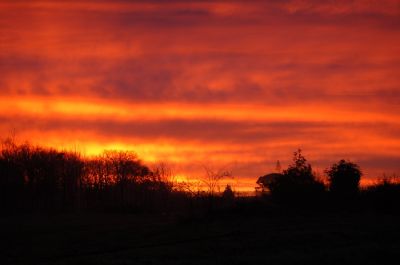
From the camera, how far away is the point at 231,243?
2383 cm

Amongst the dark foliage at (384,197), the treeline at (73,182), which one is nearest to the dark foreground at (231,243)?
the dark foliage at (384,197)

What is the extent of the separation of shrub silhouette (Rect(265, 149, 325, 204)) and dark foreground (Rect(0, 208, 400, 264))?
7273 mm

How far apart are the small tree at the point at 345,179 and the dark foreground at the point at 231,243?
8931mm

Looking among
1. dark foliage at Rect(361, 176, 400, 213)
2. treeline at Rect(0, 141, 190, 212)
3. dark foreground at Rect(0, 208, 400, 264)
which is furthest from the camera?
treeline at Rect(0, 141, 190, 212)

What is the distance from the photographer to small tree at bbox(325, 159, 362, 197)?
44.1m

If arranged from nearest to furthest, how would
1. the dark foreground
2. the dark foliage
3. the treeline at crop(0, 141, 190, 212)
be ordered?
the dark foreground → the dark foliage → the treeline at crop(0, 141, 190, 212)

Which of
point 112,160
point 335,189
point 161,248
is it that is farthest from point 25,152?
point 161,248

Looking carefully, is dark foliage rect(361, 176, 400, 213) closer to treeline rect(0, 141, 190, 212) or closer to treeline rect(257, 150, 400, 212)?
treeline rect(257, 150, 400, 212)

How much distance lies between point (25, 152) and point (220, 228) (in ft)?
214

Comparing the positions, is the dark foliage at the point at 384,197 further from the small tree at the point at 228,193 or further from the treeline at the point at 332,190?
the small tree at the point at 228,193

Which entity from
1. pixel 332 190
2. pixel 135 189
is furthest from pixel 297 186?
pixel 135 189

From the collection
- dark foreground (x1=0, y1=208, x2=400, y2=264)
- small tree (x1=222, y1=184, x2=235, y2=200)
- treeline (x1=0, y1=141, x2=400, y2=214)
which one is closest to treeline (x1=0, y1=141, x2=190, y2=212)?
treeline (x1=0, y1=141, x2=400, y2=214)

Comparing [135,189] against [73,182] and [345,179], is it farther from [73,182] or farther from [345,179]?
[345,179]

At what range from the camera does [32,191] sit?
8069 cm
